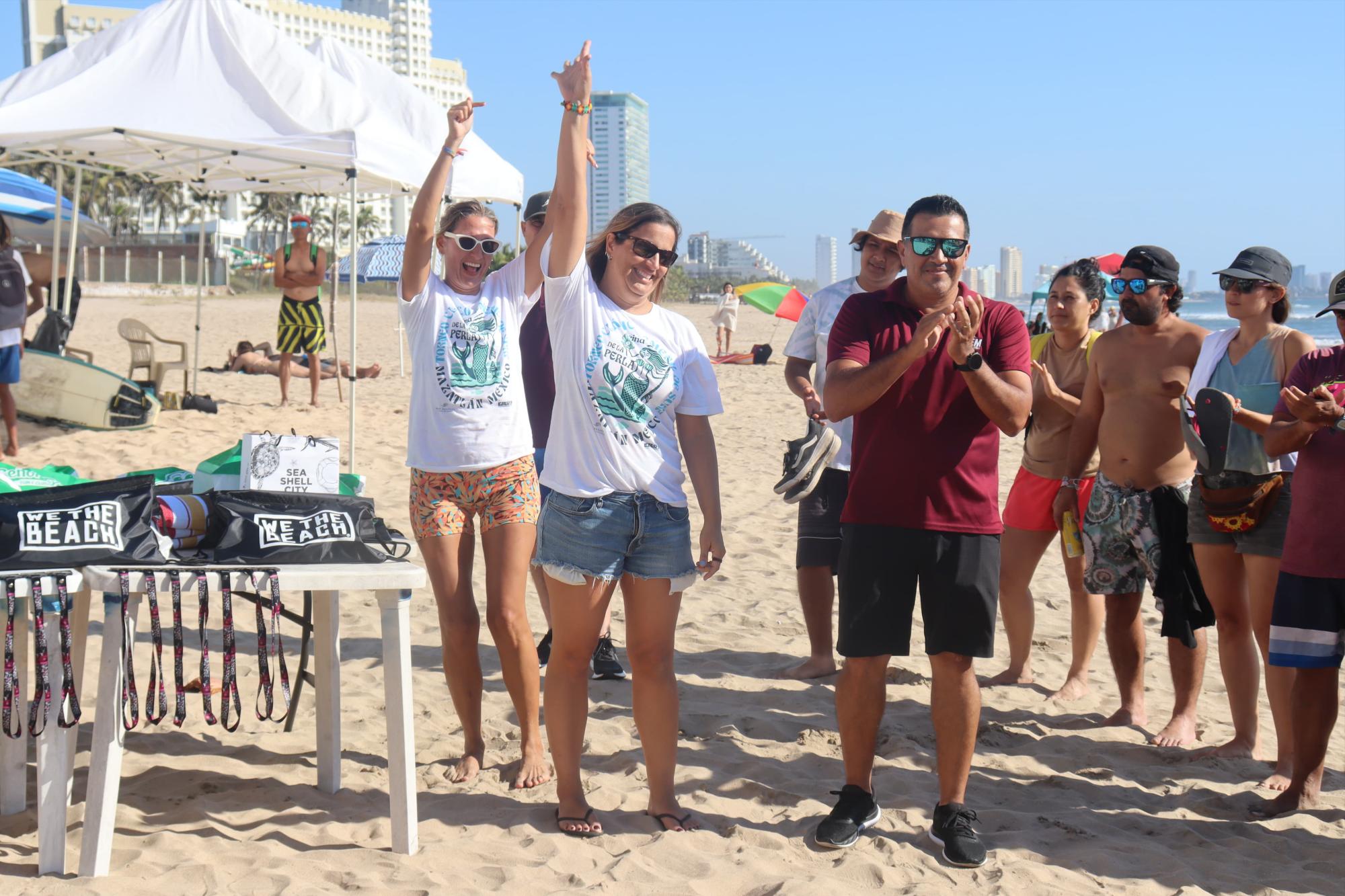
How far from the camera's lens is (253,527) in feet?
9.88

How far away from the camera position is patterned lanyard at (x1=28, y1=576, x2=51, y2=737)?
2.78 metres

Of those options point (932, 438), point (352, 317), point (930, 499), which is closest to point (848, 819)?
point (930, 499)

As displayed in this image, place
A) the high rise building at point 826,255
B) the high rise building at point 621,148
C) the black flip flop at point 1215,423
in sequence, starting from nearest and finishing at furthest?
the black flip flop at point 1215,423 < the high rise building at point 621,148 < the high rise building at point 826,255

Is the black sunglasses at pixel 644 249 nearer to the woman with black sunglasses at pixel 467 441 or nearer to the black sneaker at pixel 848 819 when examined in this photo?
the woman with black sunglasses at pixel 467 441

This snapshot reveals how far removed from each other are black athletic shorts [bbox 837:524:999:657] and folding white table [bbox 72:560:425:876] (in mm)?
1216

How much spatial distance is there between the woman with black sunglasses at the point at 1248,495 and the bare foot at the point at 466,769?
256cm

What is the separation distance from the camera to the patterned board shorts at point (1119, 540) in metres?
4.15

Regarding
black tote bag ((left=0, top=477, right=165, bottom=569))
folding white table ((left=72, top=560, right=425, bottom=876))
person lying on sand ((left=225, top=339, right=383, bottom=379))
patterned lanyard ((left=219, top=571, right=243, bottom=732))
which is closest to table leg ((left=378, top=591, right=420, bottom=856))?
folding white table ((left=72, top=560, right=425, bottom=876))

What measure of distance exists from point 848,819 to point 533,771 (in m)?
1.04

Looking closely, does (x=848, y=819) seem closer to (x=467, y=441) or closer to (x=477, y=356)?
(x=467, y=441)

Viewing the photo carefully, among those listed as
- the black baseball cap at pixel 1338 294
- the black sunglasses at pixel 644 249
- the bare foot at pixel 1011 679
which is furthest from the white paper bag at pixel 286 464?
the bare foot at pixel 1011 679

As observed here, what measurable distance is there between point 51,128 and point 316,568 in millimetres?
7009

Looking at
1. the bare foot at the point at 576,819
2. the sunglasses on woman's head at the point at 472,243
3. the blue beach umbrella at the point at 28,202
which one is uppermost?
the blue beach umbrella at the point at 28,202

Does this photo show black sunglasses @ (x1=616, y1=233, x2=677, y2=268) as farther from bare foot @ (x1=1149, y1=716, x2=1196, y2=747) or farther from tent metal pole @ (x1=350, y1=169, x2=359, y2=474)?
tent metal pole @ (x1=350, y1=169, x2=359, y2=474)
